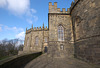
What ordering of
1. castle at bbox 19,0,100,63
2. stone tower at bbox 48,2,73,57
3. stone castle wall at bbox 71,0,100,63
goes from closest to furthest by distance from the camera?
stone castle wall at bbox 71,0,100,63
castle at bbox 19,0,100,63
stone tower at bbox 48,2,73,57

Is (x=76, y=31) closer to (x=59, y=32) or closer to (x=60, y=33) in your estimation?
(x=60, y=33)

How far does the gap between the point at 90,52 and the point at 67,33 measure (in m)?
4.20

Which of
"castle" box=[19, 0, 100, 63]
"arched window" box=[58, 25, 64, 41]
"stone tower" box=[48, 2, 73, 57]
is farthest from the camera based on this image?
"arched window" box=[58, 25, 64, 41]

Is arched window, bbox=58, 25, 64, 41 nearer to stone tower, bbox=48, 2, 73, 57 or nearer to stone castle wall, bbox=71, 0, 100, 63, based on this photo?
stone tower, bbox=48, 2, 73, 57

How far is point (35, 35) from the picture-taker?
1825 cm

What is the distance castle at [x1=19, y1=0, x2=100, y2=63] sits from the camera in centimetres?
523

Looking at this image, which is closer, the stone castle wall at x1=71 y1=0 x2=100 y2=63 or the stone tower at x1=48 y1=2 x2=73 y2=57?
the stone castle wall at x1=71 y1=0 x2=100 y2=63

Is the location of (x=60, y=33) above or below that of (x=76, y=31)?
below

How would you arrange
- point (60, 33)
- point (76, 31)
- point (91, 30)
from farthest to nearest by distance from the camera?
point (60, 33), point (76, 31), point (91, 30)

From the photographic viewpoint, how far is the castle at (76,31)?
5.23 m

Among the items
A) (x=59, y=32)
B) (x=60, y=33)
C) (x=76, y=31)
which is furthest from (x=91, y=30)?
(x=59, y=32)

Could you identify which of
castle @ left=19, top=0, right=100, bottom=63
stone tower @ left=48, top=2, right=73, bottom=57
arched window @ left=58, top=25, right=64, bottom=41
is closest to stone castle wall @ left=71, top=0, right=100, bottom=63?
castle @ left=19, top=0, right=100, bottom=63

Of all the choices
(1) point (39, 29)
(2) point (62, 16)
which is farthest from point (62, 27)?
(1) point (39, 29)

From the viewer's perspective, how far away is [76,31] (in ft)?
25.8
